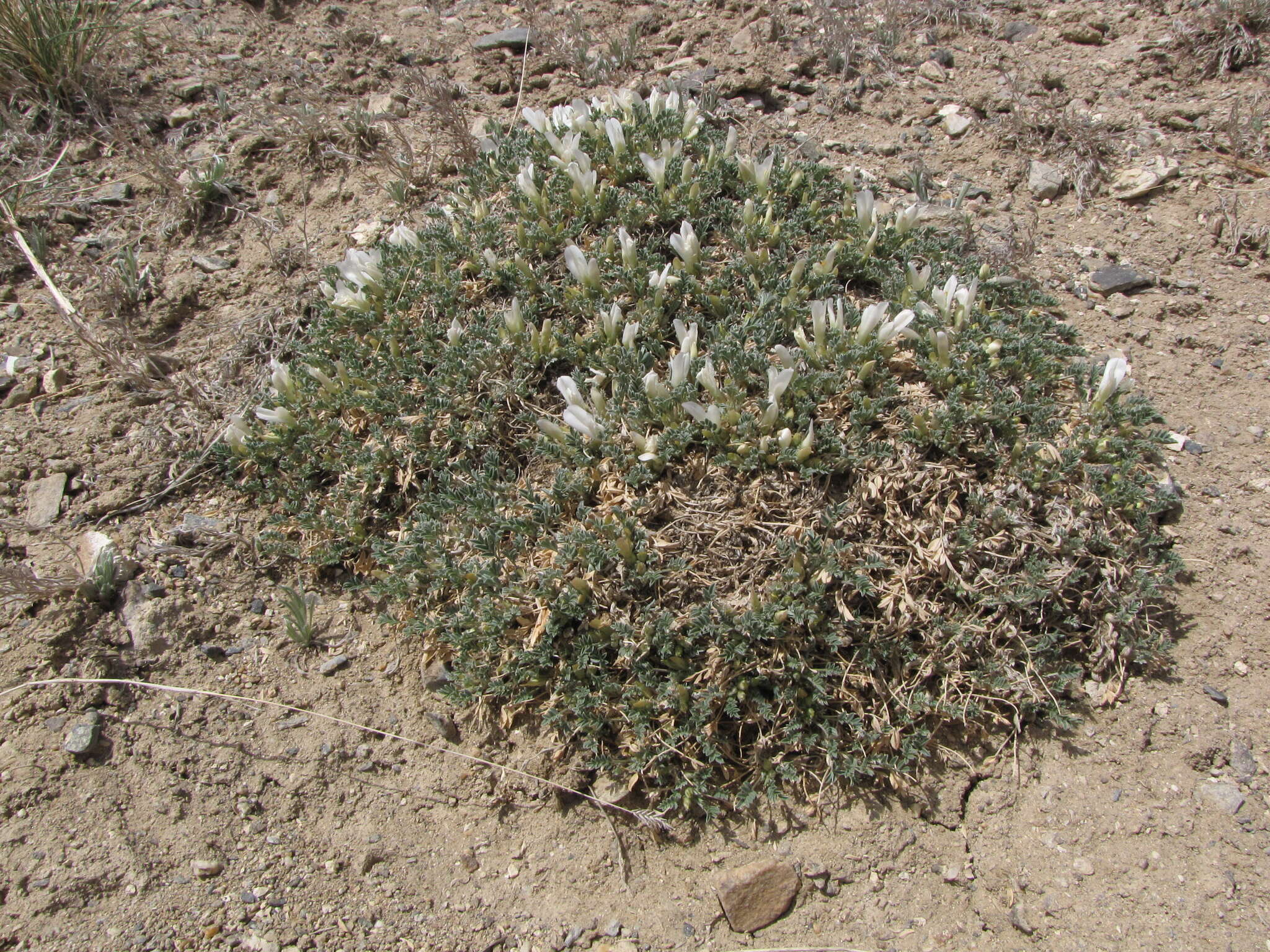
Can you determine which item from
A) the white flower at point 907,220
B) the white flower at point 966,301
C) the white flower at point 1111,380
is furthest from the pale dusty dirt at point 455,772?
the white flower at point 966,301

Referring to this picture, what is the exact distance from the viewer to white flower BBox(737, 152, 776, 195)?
14.1 ft

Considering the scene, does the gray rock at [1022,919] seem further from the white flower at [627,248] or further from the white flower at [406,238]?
the white flower at [406,238]

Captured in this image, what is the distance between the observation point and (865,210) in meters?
4.17

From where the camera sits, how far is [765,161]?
4340 mm

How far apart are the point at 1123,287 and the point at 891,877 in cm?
324

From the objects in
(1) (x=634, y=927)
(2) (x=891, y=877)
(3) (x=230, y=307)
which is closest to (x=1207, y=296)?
(2) (x=891, y=877)

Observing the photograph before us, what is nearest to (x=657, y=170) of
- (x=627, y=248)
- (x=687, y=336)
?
(x=627, y=248)

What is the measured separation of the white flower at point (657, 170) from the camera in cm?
421

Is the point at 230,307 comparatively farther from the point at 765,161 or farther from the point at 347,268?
the point at 765,161

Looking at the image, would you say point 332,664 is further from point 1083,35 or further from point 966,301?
point 1083,35

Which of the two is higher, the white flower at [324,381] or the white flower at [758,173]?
the white flower at [758,173]

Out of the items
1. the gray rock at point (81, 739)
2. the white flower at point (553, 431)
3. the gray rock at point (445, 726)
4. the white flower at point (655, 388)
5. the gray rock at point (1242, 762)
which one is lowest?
the gray rock at point (1242, 762)

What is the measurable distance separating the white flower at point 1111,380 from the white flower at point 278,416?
11.3 ft

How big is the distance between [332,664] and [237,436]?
1147 mm
